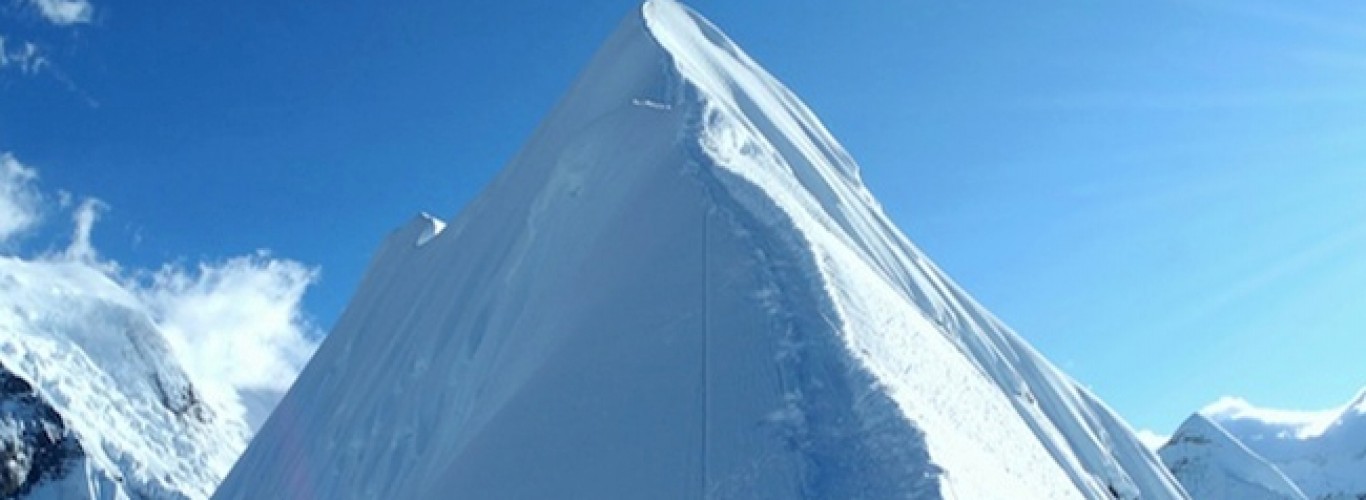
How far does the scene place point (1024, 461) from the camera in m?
13.1

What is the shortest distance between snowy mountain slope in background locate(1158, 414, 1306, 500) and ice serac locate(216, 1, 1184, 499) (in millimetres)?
70602

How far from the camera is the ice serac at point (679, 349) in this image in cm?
1023

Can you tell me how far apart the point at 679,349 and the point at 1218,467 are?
116718 mm

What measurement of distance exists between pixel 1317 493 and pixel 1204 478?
85963 millimetres

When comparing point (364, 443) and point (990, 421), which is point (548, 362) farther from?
point (364, 443)

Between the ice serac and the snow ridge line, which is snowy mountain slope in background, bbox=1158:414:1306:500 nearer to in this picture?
the ice serac

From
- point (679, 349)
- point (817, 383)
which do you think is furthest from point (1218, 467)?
point (817, 383)

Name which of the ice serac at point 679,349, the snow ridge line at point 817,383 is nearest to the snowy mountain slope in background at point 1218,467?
the ice serac at point 679,349

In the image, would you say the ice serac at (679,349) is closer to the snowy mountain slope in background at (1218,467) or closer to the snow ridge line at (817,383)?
the snow ridge line at (817,383)

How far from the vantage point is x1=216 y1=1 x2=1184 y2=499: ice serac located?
10.2m

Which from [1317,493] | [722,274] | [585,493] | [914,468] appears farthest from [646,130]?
[1317,493]

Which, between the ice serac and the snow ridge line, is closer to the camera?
the snow ridge line

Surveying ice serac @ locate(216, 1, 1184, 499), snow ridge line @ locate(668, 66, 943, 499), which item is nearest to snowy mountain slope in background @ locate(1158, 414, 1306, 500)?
ice serac @ locate(216, 1, 1184, 499)

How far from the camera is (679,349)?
38.2ft
